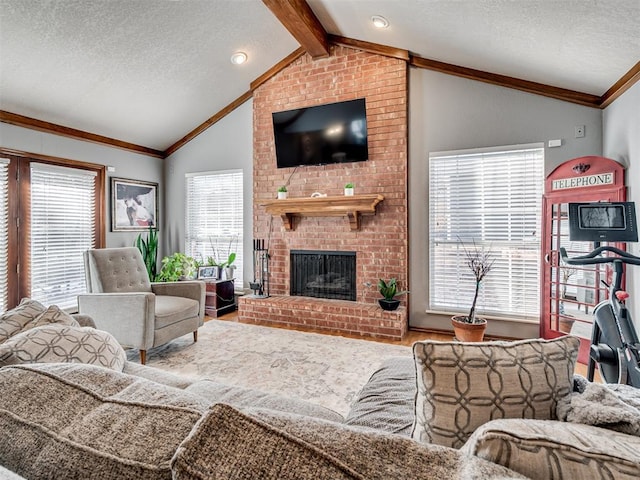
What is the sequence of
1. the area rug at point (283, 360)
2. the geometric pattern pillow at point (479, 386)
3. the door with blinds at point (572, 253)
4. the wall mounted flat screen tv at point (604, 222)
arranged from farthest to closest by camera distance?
the door with blinds at point (572, 253) → the area rug at point (283, 360) → the wall mounted flat screen tv at point (604, 222) → the geometric pattern pillow at point (479, 386)

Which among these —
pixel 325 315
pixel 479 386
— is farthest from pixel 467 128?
pixel 479 386

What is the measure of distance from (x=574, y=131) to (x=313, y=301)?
3.32 metres

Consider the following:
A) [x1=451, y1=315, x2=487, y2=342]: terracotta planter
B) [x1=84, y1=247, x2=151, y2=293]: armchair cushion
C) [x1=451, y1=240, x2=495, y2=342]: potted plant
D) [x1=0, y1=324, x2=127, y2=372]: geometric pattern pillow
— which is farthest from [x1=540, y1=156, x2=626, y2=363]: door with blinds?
[x1=84, y1=247, x2=151, y2=293]: armchair cushion

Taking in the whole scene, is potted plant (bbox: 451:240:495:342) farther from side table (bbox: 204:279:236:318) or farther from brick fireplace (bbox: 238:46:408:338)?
side table (bbox: 204:279:236:318)

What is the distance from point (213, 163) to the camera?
525 cm

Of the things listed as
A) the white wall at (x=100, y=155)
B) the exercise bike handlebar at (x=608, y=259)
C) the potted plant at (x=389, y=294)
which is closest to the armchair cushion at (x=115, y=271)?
the white wall at (x=100, y=155)

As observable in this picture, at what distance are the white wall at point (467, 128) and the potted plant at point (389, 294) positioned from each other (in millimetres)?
278

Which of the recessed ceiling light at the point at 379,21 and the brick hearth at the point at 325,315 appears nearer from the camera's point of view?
the recessed ceiling light at the point at 379,21

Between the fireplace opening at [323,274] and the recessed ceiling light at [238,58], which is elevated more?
the recessed ceiling light at [238,58]

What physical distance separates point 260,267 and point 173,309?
1.64 metres

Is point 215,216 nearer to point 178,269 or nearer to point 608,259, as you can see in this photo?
point 178,269

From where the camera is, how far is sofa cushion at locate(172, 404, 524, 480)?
0.54m

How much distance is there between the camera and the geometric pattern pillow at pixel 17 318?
1.41m

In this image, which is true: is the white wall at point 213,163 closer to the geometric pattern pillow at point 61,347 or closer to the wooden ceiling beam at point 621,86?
the geometric pattern pillow at point 61,347
